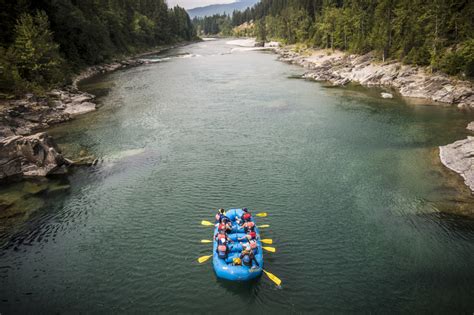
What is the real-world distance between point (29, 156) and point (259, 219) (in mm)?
20922

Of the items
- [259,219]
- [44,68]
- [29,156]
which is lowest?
[259,219]

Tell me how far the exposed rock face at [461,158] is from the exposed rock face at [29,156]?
33086mm

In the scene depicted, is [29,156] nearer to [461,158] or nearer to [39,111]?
[39,111]

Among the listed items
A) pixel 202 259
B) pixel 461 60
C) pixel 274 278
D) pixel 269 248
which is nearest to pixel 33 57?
pixel 202 259

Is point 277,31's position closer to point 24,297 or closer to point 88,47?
point 88,47

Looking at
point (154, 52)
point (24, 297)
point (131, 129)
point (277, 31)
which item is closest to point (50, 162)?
point (131, 129)

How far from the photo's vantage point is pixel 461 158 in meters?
27.4

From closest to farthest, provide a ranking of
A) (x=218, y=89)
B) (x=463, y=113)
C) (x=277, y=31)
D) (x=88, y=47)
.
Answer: (x=463, y=113) < (x=218, y=89) < (x=88, y=47) < (x=277, y=31)

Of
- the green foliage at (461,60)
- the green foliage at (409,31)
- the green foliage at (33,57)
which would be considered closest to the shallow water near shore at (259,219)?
the green foliage at (461,60)

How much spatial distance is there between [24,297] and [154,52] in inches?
4959

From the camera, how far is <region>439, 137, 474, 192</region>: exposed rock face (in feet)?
82.9

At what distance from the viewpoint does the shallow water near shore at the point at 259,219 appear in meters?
16.0

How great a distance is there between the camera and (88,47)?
78.1 m

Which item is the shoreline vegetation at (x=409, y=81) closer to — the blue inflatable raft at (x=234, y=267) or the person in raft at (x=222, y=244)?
the blue inflatable raft at (x=234, y=267)
